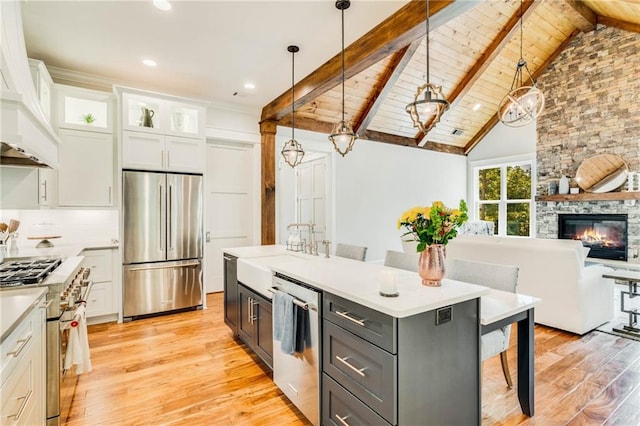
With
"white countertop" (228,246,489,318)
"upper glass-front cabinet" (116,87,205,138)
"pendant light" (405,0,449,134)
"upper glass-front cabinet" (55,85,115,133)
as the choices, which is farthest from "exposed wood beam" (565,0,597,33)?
"upper glass-front cabinet" (55,85,115,133)

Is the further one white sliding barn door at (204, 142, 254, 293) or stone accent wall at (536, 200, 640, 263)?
stone accent wall at (536, 200, 640, 263)

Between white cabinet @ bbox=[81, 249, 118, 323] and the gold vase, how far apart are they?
12.3 feet

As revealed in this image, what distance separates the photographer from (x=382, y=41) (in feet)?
10.1

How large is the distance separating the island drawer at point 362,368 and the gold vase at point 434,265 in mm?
572

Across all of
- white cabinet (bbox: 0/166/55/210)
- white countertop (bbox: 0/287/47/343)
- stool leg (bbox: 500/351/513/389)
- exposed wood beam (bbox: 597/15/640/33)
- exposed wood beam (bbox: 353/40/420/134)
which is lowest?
stool leg (bbox: 500/351/513/389)

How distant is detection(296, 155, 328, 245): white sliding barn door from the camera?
246 inches

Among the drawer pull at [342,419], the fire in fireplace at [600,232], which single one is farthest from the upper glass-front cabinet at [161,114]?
the fire in fireplace at [600,232]

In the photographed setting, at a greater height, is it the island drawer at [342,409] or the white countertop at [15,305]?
the white countertop at [15,305]

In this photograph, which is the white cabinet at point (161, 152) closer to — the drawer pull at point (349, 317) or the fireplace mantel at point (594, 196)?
the drawer pull at point (349, 317)

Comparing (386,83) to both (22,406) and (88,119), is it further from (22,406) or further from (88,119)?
(22,406)

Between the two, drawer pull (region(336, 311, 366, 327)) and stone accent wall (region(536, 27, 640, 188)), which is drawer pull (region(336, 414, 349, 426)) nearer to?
drawer pull (region(336, 311, 366, 327))

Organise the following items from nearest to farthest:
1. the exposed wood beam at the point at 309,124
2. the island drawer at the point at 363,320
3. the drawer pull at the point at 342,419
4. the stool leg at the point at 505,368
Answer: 1. the island drawer at the point at 363,320
2. the drawer pull at the point at 342,419
3. the stool leg at the point at 505,368
4. the exposed wood beam at the point at 309,124

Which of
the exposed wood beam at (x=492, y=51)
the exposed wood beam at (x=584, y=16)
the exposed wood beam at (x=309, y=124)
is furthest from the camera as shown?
the exposed wood beam at (x=309, y=124)

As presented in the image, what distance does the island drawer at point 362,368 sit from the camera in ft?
4.68
